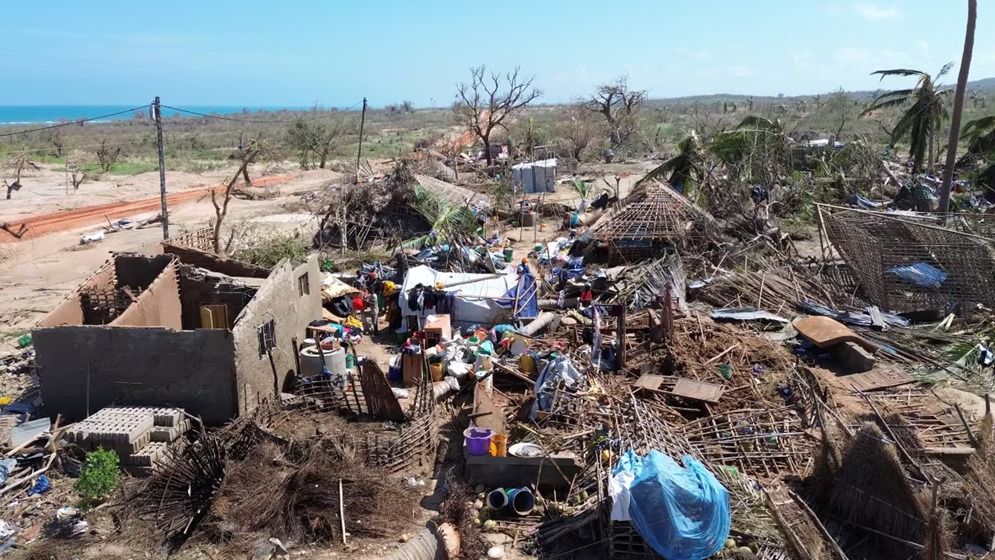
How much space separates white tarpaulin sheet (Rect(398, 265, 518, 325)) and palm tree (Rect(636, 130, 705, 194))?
7.55 metres

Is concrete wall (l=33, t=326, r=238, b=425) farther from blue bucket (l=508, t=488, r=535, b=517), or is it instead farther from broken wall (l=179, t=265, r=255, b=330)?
blue bucket (l=508, t=488, r=535, b=517)

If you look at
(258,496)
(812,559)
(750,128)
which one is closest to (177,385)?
(258,496)

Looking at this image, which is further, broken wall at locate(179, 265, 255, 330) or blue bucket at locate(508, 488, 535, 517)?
broken wall at locate(179, 265, 255, 330)

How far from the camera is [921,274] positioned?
11.9 meters

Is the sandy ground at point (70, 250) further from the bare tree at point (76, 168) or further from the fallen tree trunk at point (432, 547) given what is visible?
A: the fallen tree trunk at point (432, 547)

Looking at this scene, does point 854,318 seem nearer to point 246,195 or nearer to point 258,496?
point 258,496

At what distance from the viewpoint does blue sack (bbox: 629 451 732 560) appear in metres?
5.90

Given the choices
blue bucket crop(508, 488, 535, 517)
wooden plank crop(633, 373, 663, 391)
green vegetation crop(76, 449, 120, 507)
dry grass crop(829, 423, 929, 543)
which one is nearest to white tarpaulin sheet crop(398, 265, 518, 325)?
wooden plank crop(633, 373, 663, 391)

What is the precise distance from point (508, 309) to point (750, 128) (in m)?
9.66

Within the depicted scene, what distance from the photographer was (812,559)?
5.50 meters

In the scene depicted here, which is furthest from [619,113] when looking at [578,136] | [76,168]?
[76,168]

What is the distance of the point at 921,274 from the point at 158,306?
39.1ft

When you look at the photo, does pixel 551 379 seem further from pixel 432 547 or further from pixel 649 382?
pixel 432 547

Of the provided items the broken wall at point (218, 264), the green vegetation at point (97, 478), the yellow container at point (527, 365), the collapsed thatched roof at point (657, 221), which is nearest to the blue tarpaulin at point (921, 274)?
the collapsed thatched roof at point (657, 221)
